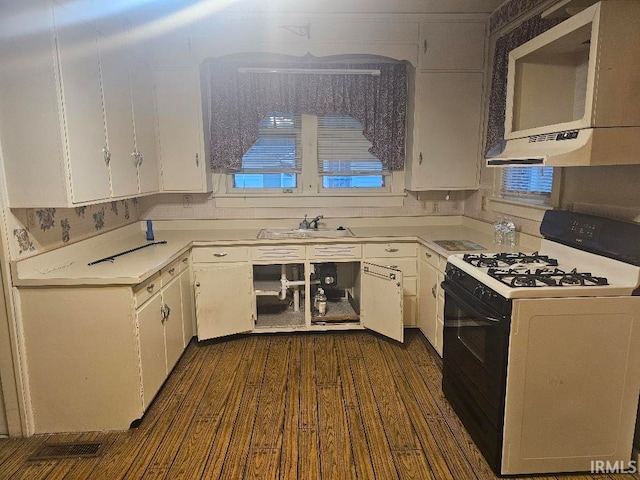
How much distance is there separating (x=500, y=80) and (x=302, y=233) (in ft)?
6.29

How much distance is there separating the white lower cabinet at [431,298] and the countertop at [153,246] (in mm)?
114

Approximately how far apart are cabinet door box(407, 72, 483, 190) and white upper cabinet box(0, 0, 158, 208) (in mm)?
2347

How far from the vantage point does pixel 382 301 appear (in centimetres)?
331

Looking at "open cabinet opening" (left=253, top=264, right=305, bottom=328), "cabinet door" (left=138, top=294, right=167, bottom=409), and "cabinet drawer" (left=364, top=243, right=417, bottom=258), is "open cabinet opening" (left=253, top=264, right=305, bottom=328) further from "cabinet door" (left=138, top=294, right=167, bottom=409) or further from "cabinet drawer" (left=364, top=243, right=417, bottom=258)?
"cabinet door" (left=138, top=294, right=167, bottom=409)

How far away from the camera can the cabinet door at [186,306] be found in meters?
3.17

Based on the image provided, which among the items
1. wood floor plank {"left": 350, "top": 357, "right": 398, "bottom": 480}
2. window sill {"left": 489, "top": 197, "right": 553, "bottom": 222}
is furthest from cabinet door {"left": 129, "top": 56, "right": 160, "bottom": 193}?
window sill {"left": 489, "top": 197, "right": 553, "bottom": 222}

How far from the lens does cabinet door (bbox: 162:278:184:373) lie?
2.79 m

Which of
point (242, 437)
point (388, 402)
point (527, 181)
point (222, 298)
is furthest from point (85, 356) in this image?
point (527, 181)

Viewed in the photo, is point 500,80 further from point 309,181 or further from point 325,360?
point 325,360

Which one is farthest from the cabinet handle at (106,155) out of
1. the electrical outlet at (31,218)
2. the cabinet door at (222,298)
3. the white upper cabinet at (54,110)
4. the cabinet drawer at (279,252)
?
the cabinet drawer at (279,252)

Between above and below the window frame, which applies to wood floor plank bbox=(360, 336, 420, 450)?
below

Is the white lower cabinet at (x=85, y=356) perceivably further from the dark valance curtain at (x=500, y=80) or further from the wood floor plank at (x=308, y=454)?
the dark valance curtain at (x=500, y=80)

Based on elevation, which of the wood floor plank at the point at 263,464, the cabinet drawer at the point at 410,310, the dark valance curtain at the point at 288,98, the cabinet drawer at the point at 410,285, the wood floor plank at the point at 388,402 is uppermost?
the dark valance curtain at the point at 288,98

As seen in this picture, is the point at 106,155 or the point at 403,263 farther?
the point at 403,263
